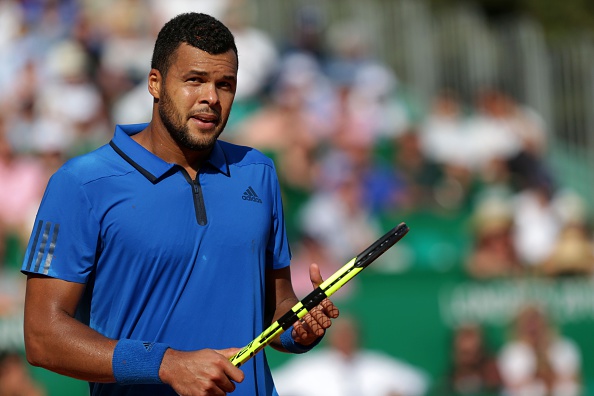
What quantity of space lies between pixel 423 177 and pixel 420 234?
92 centimetres

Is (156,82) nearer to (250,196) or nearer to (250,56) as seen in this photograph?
(250,196)

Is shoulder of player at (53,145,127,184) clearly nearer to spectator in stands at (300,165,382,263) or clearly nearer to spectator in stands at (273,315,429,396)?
spectator in stands at (273,315,429,396)

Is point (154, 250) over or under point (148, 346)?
over

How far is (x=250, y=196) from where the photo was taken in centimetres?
350

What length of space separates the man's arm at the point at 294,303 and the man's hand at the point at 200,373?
422 millimetres

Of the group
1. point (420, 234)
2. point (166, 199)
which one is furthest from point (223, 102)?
point (420, 234)

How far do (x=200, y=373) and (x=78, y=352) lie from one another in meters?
0.41

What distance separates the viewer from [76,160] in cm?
331

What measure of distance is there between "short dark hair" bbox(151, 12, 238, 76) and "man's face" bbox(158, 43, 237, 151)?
22 mm

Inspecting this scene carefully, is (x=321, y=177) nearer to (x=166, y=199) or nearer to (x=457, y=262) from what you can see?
(x=457, y=262)

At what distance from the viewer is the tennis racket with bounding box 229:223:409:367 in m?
3.22

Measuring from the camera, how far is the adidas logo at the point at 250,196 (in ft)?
11.4

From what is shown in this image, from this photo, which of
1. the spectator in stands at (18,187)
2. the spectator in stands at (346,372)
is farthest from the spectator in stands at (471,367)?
the spectator in stands at (18,187)

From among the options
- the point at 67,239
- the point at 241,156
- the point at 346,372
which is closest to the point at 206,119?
the point at 241,156
